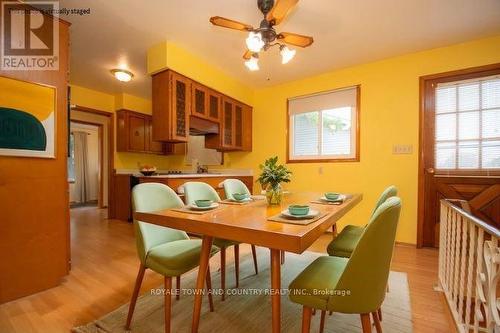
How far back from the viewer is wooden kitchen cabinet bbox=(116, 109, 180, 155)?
4.36 metres

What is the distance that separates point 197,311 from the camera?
120 cm

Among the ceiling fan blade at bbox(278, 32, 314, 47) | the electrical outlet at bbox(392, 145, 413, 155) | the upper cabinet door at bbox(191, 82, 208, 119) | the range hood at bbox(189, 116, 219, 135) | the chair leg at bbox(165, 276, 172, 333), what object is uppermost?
the ceiling fan blade at bbox(278, 32, 314, 47)

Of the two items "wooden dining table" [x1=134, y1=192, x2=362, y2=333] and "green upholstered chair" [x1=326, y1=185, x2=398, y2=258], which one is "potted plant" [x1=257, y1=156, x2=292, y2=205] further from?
"green upholstered chair" [x1=326, y1=185, x2=398, y2=258]

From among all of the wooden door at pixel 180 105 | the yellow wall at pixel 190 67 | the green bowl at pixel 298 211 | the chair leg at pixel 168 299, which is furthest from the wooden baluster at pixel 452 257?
the yellow wall at pixel 190 67

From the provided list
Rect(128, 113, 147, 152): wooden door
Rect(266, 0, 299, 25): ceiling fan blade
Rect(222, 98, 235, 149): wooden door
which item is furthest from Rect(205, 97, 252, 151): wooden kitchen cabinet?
Rect(266, 0, 299, 25): ceiling fan blade

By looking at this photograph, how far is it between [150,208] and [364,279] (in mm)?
1250

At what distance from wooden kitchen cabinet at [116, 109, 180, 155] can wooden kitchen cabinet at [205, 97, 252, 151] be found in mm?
1348

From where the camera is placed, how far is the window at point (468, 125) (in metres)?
2.52

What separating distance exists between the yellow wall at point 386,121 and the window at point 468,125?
0.23m

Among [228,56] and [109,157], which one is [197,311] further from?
[109,157]

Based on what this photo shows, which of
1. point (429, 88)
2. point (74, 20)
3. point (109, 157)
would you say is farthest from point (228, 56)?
point (109, 157)

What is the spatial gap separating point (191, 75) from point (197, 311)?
2.69 m

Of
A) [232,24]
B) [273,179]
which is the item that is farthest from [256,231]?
[232,24]

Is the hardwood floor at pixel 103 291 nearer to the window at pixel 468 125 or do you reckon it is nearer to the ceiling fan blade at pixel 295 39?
the window at pixel 468 125
